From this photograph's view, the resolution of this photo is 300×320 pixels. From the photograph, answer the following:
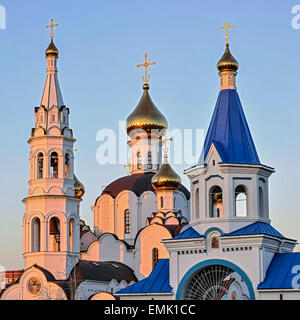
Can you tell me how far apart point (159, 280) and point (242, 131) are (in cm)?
463

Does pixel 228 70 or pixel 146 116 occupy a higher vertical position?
pixel 146 116

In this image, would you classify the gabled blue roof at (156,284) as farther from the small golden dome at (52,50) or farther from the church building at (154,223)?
the small golden dome at (52,50)

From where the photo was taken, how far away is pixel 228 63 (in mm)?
23828

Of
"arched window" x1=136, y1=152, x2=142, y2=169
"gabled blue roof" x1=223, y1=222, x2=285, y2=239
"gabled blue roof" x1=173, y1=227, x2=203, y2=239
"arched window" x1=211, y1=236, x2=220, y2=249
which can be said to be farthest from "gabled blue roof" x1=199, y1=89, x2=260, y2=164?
"arched window" x1=136, y1=152, x2=142, y2=169

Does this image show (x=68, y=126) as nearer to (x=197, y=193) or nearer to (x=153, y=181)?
(x=153, y=181)

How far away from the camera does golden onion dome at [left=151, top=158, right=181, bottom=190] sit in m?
37.7

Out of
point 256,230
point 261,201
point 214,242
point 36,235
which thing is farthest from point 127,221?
point 256,230

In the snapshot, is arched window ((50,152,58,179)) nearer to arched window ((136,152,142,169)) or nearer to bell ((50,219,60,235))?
bell ((50,219,60,235))

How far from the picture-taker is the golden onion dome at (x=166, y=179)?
37656 mm

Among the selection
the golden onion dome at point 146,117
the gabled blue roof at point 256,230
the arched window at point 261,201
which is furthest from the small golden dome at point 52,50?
the gabled blue roof at point 256,230

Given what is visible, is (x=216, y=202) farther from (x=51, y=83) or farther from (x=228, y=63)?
(x=51, y=83)

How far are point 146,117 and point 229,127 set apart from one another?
1791 centimetres

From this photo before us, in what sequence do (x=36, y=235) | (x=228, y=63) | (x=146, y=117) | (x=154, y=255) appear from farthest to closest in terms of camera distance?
(x=146, y=117)
(x=154, y=255)
(x=36, y=235)
(x=228, y=63)
